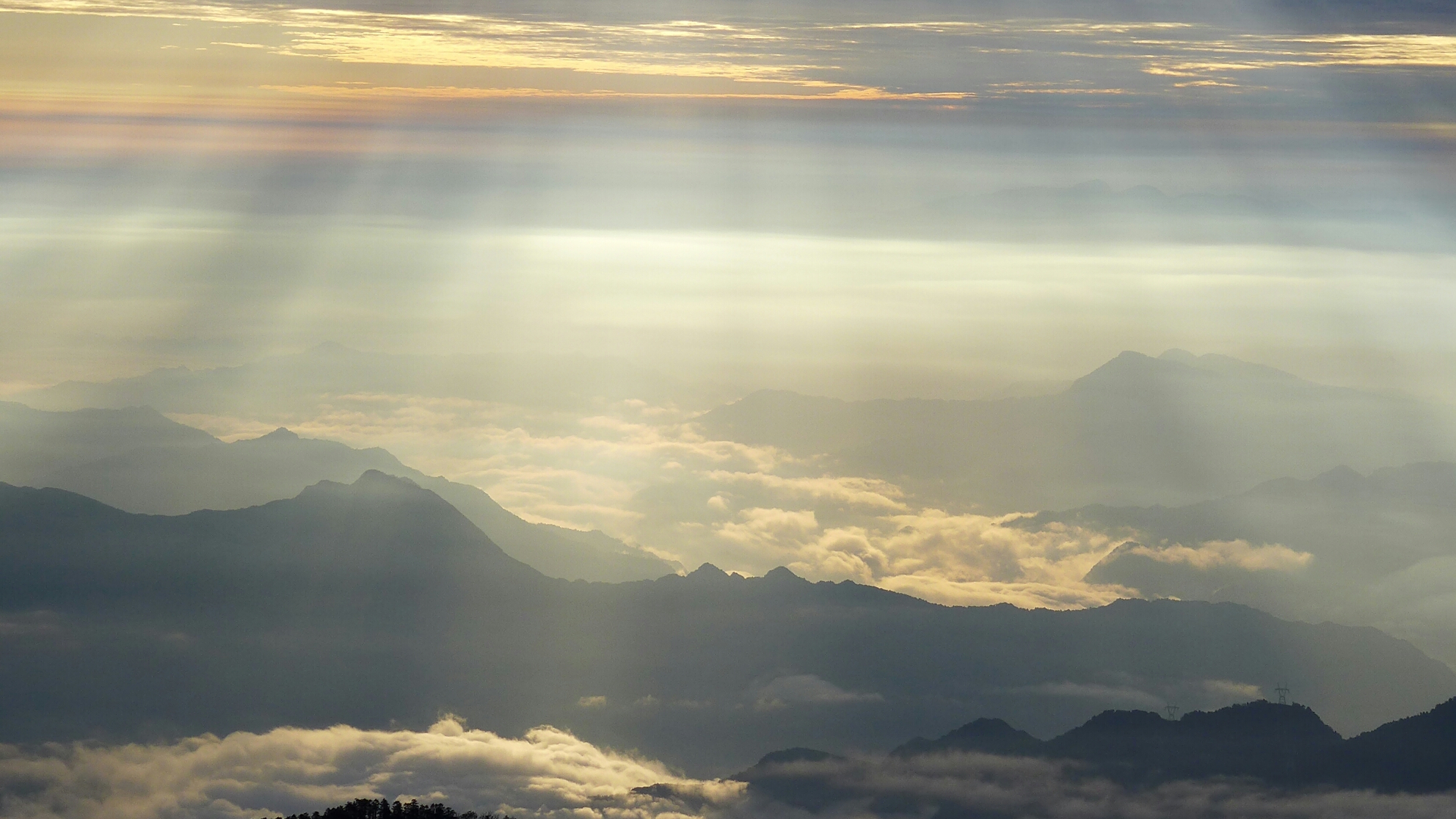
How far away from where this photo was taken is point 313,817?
444ft

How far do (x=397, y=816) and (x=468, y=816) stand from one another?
10571mm

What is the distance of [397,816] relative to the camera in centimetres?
14025

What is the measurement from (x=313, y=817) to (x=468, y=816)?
16.0 m

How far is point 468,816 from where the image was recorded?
13450 cm

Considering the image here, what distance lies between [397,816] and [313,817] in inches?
352
